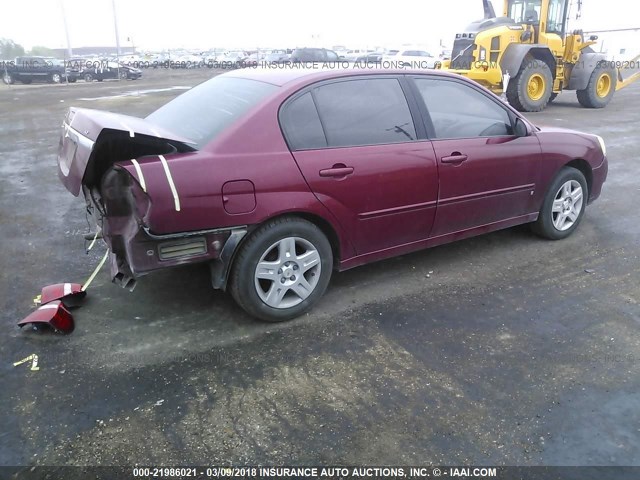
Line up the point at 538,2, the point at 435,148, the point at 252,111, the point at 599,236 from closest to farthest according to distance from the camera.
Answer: the point at 252,111 < the point at 435,148 < the point at 599,236 < the point at 538,2

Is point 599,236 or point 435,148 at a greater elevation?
point 435,148

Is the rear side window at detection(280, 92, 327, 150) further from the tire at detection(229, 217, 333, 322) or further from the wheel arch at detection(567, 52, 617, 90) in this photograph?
the wheel arch at detection(567, 52, 617, 90)

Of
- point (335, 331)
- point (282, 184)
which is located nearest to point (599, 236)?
point (335, 331)

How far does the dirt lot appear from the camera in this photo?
251 centimetres

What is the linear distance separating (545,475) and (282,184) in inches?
81.6

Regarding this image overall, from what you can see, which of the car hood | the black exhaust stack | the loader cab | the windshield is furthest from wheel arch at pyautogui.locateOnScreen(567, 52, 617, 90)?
the car hood

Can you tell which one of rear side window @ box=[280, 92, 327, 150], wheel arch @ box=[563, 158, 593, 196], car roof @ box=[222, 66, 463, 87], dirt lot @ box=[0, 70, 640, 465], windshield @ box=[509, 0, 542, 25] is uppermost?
windshield @ box=[509, 0, 542, 25]

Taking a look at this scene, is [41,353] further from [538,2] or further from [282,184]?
[538,2]

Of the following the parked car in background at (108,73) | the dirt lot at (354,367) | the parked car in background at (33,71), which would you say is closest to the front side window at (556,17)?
the dirt lot at (354,367)

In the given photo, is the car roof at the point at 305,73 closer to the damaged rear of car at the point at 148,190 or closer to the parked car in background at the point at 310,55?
the damaged rear of car at the point at 148,190

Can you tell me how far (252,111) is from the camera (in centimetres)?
337

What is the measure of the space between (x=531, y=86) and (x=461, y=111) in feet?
36.2

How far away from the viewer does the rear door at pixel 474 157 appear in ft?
13.1

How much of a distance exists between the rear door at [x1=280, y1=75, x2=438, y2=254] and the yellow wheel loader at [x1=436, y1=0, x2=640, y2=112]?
10.2m
